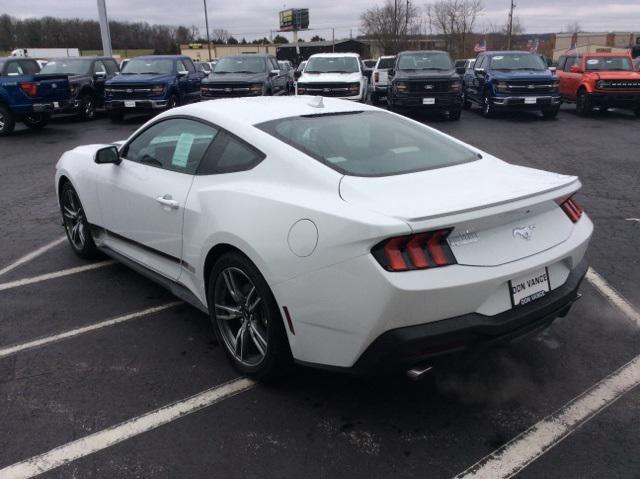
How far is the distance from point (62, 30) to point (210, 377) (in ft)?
292

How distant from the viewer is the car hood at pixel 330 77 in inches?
669

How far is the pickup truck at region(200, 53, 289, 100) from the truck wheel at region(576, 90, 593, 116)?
922 cm

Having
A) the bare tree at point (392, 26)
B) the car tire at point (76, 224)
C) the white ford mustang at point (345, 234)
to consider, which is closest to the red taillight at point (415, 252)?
the white ford mustang at point (345, 234)

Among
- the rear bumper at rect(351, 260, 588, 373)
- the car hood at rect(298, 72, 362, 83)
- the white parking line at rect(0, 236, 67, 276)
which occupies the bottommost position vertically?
the white parking line at rect(0, 236, 67, 276)

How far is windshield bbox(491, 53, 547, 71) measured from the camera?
16.9 m

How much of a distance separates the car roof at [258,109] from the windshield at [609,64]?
15.8m

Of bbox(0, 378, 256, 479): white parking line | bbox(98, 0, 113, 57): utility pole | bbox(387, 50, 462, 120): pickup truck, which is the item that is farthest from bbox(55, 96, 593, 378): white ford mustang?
bbox(98, 0, 113, 57): utility pole

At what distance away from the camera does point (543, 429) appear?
2.83m

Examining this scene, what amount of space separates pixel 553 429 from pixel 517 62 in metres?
16.3

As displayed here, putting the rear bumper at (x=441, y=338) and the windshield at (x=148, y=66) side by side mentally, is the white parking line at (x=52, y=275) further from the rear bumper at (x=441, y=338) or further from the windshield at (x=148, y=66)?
the windshield at (x=148, y=66)

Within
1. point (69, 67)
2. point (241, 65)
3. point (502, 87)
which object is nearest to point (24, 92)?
point (69, 67)

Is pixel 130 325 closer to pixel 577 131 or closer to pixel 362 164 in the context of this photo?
pixel 362 164

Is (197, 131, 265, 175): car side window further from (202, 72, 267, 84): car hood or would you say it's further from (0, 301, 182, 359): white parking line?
(202, 72, 267, 84): car hood

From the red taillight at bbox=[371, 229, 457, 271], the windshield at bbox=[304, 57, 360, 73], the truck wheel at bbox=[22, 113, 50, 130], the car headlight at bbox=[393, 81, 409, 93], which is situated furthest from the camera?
the windshield at bbox=[304, 57, 360, 73]
